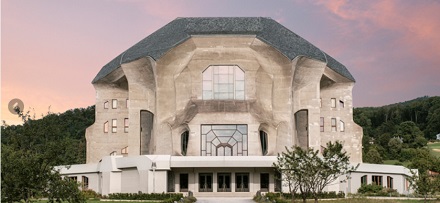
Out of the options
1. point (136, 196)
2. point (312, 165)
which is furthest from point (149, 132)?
point (312, 165)

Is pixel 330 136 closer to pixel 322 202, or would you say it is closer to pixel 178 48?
pixel 178 48

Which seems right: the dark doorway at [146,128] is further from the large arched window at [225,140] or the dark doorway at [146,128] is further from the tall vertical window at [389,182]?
the tall vertical window at [389,182]

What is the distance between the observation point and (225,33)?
5119cm

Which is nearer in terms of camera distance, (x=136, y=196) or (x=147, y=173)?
(x=136, y=196)

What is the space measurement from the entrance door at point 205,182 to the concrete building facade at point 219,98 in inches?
3.1

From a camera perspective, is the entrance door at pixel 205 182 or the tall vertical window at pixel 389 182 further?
the tall vertical window at pixel 389 182

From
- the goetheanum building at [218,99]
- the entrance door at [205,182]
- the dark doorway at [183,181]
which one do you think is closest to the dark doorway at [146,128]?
the goetheanum building at [218,99]

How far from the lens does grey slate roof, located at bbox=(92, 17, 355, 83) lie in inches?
2025

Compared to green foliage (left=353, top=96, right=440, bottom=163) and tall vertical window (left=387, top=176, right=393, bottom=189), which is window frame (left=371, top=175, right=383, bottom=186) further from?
green foliage (left=353, top=96, right=440, bottom=163)

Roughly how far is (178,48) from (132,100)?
6.92m

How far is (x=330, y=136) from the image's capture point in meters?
59.8

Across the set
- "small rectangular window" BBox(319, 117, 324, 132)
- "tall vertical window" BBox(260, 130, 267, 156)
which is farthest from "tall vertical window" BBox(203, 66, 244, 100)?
"small rectangular window" BBox(319, 117, 324, 132)

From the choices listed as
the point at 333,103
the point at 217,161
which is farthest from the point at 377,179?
the point at 217,161

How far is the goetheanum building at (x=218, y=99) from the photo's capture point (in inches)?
1932
